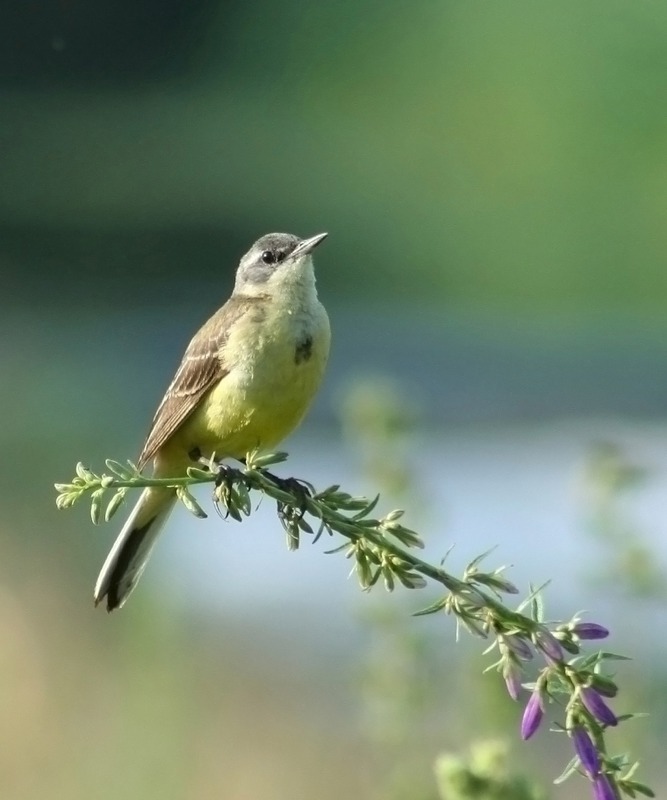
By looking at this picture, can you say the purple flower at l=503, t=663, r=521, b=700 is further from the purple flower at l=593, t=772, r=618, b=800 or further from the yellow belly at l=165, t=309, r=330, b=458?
the yellow belly at l=165, t=309, r=330, b=458

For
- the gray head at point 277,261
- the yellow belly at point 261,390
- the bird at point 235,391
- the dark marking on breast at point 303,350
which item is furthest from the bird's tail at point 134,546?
the gray head at point 277,261

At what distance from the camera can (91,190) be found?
1372 cm

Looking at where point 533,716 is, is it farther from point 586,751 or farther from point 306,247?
point 306,247

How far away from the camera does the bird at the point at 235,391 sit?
117 inches

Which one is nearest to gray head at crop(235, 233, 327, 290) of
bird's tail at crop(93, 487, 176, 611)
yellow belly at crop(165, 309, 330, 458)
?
yellow belly at crop(165, 309, 330, 458)

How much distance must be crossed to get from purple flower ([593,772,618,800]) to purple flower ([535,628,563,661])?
0.33 ft

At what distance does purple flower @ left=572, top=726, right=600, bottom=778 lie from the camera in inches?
47.5

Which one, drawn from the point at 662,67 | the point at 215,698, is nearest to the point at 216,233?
the point at 662,67

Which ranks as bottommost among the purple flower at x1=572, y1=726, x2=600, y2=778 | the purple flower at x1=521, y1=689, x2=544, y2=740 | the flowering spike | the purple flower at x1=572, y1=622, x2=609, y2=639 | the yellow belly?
the purple flower at x1=572, y1=726, x2=600, y2=778

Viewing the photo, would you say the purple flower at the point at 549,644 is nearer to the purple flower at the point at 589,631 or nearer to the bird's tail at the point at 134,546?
the purple flower at the point at 589,631

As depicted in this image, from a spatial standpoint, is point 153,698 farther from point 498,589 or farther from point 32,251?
point 32,251

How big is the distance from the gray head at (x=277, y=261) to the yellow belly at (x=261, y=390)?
26 cm

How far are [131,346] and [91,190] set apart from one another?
11.1 feet

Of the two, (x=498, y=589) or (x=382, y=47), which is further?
(x=382, y=47)
